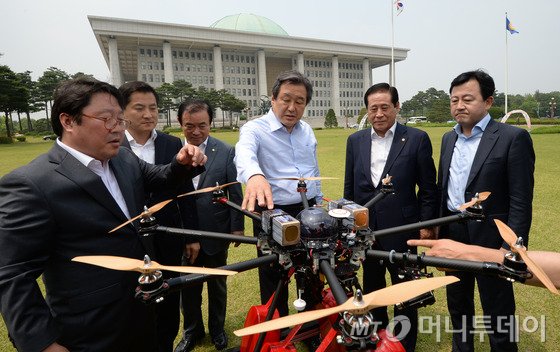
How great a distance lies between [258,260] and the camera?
4.80 feet

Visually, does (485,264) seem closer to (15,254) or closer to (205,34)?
(15,254)

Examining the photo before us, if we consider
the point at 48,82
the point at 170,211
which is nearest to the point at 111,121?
the point at 170,211

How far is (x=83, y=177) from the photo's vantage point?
204cm

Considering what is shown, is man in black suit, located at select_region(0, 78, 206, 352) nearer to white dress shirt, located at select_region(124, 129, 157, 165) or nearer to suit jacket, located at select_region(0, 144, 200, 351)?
suit jacket, located at select_region(0, 144, 200, 351)

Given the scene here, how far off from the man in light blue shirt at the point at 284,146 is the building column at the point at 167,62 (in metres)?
75.8

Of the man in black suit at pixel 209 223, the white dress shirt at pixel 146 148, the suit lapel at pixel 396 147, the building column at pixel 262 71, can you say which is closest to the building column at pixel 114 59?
the building column at pixel 262 71

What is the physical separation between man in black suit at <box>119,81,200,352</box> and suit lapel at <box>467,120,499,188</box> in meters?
3.07

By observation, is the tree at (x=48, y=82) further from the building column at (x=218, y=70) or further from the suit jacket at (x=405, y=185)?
the suit jacket at (x=405, y=185)

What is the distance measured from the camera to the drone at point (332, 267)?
3.40ft

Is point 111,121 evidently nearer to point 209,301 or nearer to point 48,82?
point 209,301

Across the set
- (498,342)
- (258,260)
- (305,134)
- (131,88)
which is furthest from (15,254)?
(498,342)

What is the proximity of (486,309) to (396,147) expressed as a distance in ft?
6.28

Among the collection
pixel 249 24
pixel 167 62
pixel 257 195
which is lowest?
pixel 257 195

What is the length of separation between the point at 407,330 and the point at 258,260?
2856mm
